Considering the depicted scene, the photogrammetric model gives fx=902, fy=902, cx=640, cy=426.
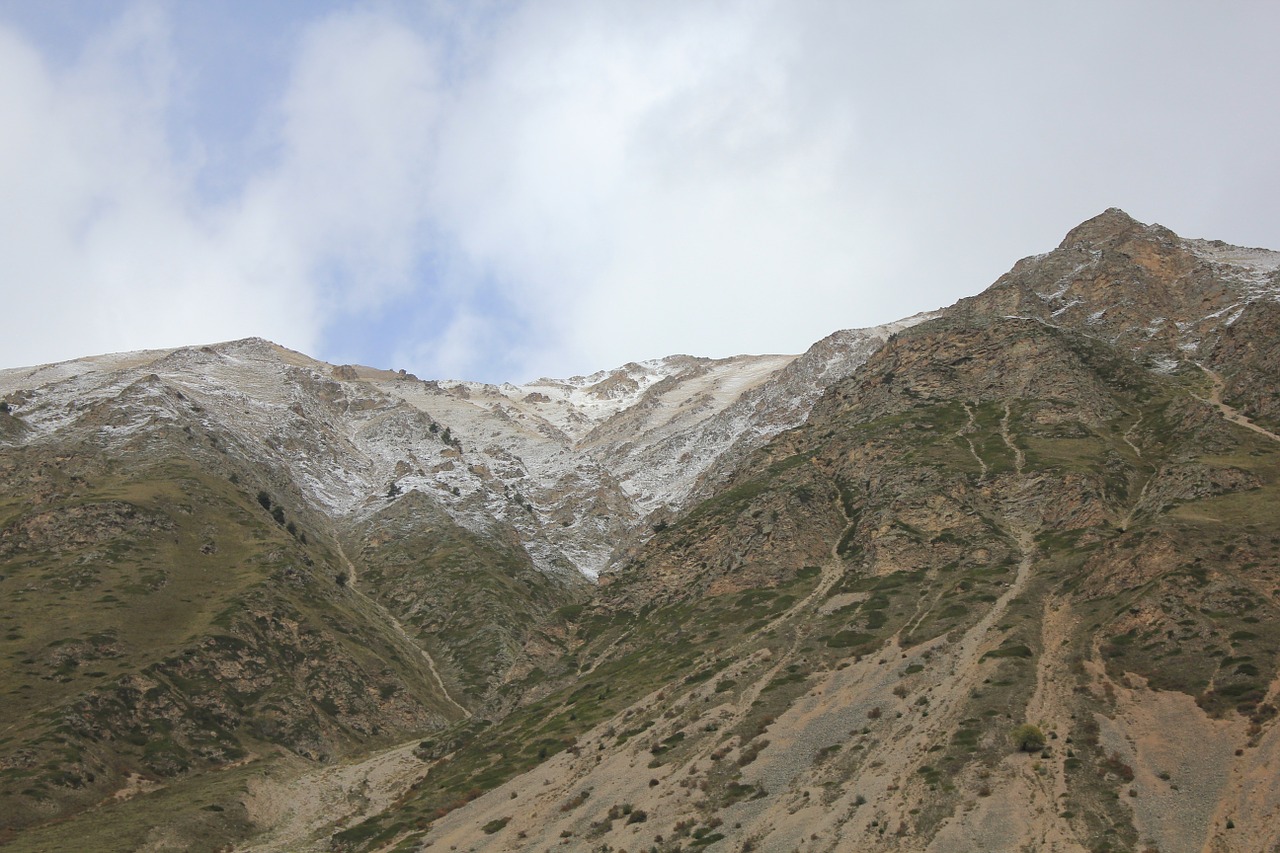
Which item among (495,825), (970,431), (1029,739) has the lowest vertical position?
(1029,739)

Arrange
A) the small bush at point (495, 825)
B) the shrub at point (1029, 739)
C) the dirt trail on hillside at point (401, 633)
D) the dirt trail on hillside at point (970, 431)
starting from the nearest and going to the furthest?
the shrub at point (1029, 739) → the small bush at point (495, 825) → the dirt trail on hillside at point (970, 431) → the dirt trail on hillside at point (401, 633)

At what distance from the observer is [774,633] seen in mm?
93562

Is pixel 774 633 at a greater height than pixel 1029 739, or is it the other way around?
pixel 774 633

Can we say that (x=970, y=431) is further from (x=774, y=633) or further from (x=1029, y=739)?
(x=1029, y=739)

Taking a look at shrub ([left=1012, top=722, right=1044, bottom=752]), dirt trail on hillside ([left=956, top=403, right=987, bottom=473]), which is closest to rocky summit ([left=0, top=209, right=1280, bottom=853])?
shrub ([left=1012, top=722, right=1044, bottom=752])

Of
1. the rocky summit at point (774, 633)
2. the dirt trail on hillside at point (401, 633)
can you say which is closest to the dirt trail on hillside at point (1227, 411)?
the rocky summit at point (774, 633)

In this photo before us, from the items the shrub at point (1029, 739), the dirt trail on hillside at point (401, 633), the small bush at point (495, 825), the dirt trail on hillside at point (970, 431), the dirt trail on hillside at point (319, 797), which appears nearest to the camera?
the shrub at point (1029, 739)

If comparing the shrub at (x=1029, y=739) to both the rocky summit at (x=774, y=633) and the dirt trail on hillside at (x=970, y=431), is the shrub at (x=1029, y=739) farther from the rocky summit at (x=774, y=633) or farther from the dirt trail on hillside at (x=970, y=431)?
the dirt trail on hillside at (x=970, y=431)

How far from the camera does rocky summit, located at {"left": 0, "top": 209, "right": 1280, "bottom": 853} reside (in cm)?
5769

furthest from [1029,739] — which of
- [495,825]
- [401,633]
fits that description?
[401,633]

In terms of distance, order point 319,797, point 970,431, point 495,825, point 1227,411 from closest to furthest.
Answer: point 495,825, point 319,797, point 1227,411, point 970,431

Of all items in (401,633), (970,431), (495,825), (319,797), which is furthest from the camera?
(401,633)

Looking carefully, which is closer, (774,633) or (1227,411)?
(774,633)

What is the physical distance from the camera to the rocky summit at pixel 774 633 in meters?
57.7
